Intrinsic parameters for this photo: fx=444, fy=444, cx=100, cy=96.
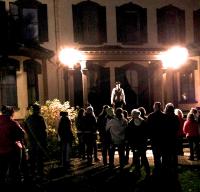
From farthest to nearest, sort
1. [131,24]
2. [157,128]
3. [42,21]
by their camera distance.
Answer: [131,24], [42,21], [157,128]

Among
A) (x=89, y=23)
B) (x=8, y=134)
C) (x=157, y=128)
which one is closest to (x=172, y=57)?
(x=89, y=23)

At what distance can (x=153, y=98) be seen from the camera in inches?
863

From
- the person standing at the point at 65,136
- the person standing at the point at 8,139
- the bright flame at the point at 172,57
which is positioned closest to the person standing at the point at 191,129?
the person standing at the point at 65,136

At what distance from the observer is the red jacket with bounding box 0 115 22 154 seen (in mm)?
9070

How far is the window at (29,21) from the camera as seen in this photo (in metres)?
19.4

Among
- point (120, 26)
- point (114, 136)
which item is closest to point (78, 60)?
point (120, 26)

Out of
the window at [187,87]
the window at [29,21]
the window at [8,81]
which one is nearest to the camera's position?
the window at [8,81]

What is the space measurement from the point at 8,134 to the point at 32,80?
36.1ft

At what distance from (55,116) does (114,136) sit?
4.21 m

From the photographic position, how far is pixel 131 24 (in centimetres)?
2180

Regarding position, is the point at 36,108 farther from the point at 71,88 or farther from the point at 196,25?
the point at 196,25

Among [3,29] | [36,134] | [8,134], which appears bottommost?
[36,134]

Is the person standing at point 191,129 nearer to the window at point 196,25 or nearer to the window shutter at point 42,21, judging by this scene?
the window shutter at point 42,21

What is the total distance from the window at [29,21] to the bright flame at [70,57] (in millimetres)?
1278
